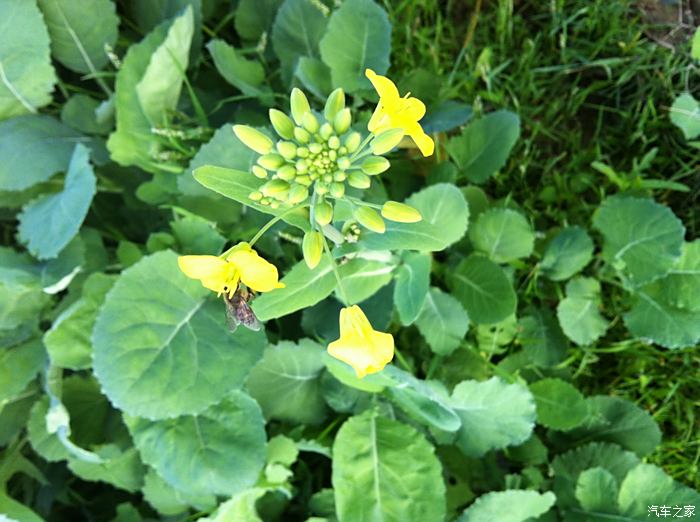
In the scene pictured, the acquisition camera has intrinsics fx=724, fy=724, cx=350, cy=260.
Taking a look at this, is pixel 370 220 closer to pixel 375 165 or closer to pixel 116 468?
pixel 375 165

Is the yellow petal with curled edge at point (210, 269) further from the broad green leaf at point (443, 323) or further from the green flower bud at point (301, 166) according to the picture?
the broad green leaf at point (443, 323)

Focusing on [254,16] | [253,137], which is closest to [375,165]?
[253,137]

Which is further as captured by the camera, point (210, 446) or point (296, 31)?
point (296, 31)

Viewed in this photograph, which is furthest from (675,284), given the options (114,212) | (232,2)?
(114,212)

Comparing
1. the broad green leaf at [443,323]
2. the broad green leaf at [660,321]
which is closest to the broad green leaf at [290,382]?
the broad green leaf at [443,323]

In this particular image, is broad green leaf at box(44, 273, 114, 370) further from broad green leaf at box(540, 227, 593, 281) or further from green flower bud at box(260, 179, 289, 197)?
broad green leaf at box(540, 227, 593, 281)

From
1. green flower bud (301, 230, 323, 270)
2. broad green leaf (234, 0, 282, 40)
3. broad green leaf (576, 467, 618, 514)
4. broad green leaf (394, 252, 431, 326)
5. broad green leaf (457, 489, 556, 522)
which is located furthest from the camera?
broad green leaf (234, 0, 282, 40)

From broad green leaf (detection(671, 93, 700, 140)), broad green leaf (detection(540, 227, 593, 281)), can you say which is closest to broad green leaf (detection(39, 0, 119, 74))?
broad green leaf (detection(540, 227, 593, 281))
